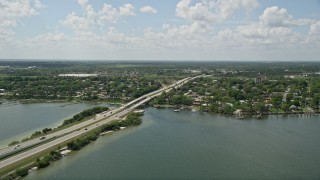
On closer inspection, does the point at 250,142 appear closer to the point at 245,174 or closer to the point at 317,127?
the point at 245,174

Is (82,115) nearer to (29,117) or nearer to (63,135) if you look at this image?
(29,117)

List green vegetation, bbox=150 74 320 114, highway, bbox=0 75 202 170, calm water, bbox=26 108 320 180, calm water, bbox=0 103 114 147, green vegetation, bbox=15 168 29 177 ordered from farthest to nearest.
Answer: green vegetation, bbox=150 74 320 114 → calm water, bbox=0 103 114 147 → highway, bbox=0 75 202 170 → calm water, bbox=26 108 320 180 → green vegetation, bbox=15 168 29 177

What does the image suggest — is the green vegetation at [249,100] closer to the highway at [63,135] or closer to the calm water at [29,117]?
the highway at [63,135]

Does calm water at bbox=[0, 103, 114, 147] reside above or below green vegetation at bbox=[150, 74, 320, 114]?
below

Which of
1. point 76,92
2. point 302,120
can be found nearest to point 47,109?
point 76,92

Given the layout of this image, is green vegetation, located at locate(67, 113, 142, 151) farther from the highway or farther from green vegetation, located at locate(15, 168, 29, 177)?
green vegetation, located at locate(15, 168, 29, 177)

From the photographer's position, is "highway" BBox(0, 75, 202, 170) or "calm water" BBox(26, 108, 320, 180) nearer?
"calm water" BBox(26, 108, 320, 180)

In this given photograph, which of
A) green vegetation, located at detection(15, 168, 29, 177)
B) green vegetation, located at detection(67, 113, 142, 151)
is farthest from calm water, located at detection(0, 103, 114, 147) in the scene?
green vegetation, located at detection(15, 168, 29, 177)
